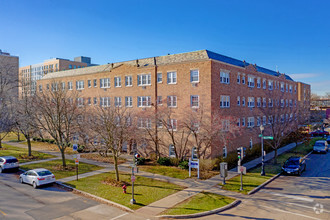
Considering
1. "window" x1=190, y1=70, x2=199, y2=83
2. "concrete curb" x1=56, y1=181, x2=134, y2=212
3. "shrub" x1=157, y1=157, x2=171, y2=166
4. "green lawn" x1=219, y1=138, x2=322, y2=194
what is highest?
"window" x1=190, y1=70, x2=199, y2=83

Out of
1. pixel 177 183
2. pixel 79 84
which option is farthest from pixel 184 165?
pixel 79 84

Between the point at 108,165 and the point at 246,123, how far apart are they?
19148 millimetres

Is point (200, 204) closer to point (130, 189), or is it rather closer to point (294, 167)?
point (130, 189)

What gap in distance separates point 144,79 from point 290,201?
72.4 feet

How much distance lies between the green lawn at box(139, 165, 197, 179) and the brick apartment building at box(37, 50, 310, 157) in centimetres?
344

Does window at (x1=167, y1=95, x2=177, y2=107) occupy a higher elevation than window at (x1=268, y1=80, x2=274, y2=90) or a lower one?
lower

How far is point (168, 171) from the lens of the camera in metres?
24.4

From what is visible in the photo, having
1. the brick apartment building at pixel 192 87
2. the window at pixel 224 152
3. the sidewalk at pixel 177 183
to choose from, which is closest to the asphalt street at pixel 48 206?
the sidewalk at pixel 177 183

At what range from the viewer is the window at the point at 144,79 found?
3203cm

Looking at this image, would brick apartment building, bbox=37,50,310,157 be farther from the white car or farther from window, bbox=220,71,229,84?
the white car

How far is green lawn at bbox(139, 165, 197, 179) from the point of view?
75.0ft

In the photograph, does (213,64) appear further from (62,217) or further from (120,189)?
(62,217)

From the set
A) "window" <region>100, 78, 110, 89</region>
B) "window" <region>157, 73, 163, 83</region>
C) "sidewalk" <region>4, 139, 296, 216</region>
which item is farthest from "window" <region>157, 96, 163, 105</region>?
"window" <region>100, 78, 110, 89</region>

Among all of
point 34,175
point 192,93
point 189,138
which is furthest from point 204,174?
point 34,175
